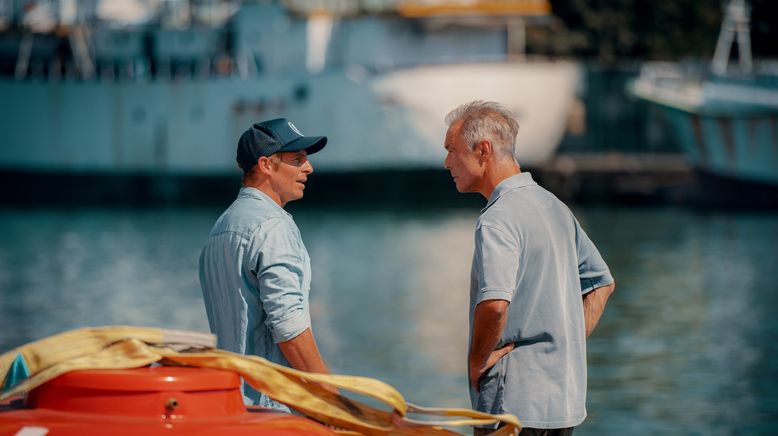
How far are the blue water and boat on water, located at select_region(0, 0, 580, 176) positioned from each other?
20.1ft

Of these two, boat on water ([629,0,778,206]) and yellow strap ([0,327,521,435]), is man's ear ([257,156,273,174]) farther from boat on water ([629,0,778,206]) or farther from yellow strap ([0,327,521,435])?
boat on water ([629,0,778,206])

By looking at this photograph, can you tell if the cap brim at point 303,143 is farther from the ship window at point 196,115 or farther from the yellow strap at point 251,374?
the ship window at point 196,115

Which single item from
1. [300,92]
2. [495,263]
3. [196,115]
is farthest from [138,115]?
[495,263]

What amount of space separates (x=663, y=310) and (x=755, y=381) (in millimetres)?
6339

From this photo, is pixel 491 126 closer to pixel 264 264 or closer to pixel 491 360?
pixel 491 360

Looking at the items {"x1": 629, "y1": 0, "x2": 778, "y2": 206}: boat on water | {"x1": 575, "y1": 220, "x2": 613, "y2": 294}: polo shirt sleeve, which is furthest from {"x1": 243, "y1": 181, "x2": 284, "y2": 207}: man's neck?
{"x1": 629, "y1": 0, "x2": 778, "y2": 206}: boat on water

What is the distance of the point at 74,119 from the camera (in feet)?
172

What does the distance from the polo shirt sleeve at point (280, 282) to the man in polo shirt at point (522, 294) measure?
56 cm

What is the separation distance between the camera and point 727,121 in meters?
44.6

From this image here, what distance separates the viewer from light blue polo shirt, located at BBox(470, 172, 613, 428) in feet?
16.7

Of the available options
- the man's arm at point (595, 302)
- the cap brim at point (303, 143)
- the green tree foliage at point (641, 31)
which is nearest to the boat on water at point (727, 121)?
the green tree foliage at point (641, 31)

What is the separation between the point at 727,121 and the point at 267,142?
Answer: 4045cm

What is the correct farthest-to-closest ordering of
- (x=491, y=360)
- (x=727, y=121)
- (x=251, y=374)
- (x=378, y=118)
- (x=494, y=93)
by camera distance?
(x=378, y=118)
(x=494, y=93)
(x=727, y=121)
(x=491, y=360)
(x=251, y=374)

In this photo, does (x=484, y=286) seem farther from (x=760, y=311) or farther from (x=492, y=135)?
(x=760, y=311)
